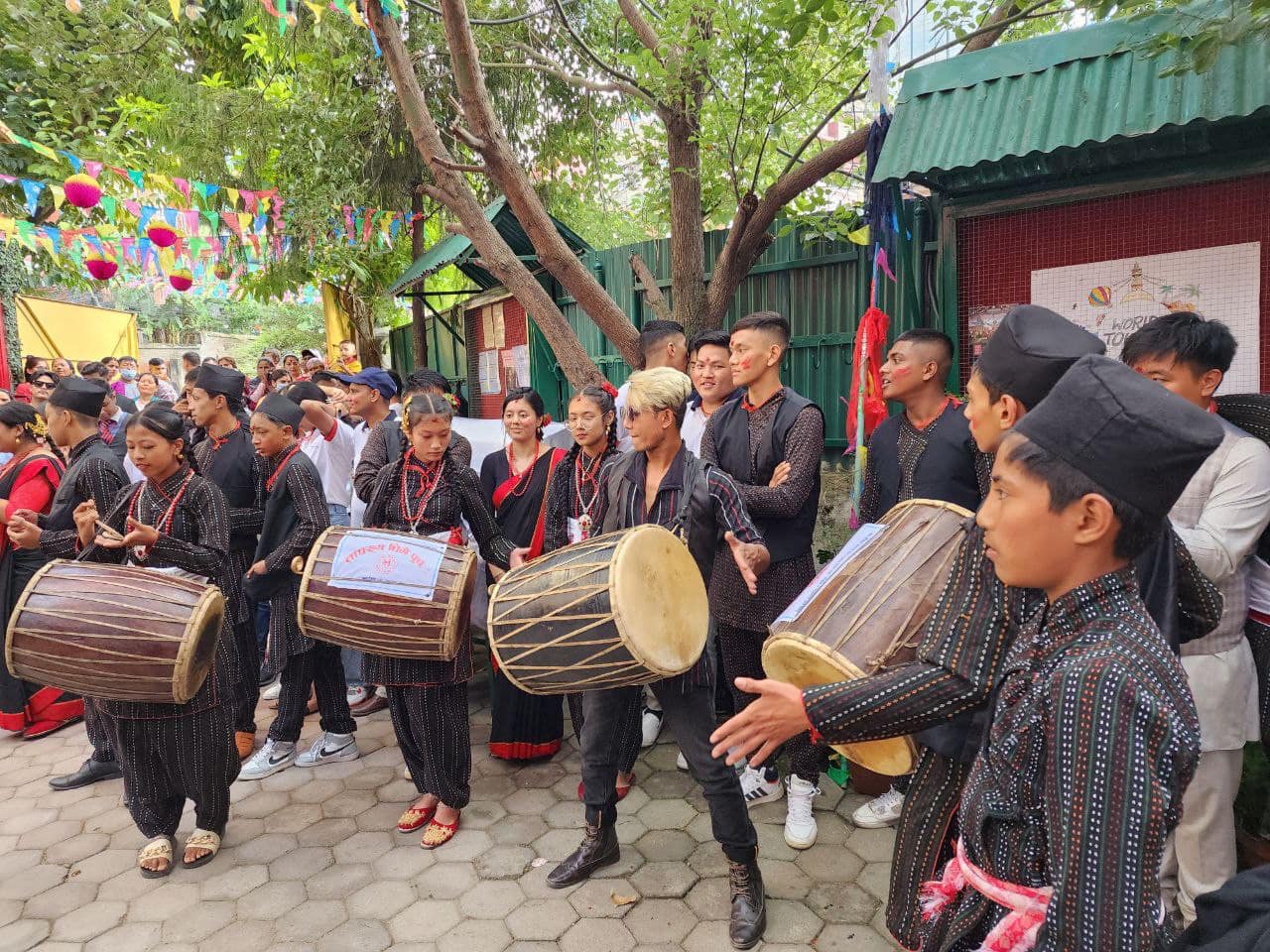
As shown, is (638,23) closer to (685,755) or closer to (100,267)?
(685,755)

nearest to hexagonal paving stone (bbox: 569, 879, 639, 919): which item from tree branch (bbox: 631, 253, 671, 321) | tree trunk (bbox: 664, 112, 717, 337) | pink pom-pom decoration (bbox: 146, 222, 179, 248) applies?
tree trunk (bbox: 664, 112, 717, 337)

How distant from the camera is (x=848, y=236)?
495cm

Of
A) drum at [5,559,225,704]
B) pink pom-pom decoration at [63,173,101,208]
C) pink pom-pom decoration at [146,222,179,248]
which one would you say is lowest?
drum at [5,559,225,704]

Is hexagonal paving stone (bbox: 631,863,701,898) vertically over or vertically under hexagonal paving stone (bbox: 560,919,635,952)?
under

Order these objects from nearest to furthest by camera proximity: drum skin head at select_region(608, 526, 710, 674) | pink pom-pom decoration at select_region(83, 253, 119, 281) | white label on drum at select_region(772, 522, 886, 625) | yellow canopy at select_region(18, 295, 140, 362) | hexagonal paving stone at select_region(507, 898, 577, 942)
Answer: white label on drum at select_region(772, 522, 886, 625), drum skin head at select_region(608, 526, 710, 674), hexagonal paving stone at select_region(507, 898, 577, 942), pink pom-pom decoration at select_region(83, 253, 119, 281), yellow canopy at select_region(18, 295, 140, 362)

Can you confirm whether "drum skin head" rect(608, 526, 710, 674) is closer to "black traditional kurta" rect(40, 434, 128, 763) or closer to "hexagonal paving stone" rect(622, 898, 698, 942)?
"hexagonal paving stone" rect(622, 898, 698, 942)

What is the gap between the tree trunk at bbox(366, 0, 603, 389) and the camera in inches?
186

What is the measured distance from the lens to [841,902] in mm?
2912

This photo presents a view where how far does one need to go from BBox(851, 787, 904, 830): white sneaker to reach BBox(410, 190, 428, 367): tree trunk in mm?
9936

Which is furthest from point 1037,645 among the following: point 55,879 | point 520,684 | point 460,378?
point 460,378

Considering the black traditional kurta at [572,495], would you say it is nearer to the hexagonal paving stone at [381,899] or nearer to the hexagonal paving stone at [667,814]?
the hexagonal paving stone at [667,814]

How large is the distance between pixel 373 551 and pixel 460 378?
843 centimetres

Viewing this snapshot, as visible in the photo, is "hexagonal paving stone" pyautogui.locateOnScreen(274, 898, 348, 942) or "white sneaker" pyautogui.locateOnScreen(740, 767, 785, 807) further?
"white sneaker" pyautogui.locateOnScreen(740, 767, 785, 807)

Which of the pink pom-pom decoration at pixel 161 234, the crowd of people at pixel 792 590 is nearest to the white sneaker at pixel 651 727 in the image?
the crowd of people at pixel 792 590
